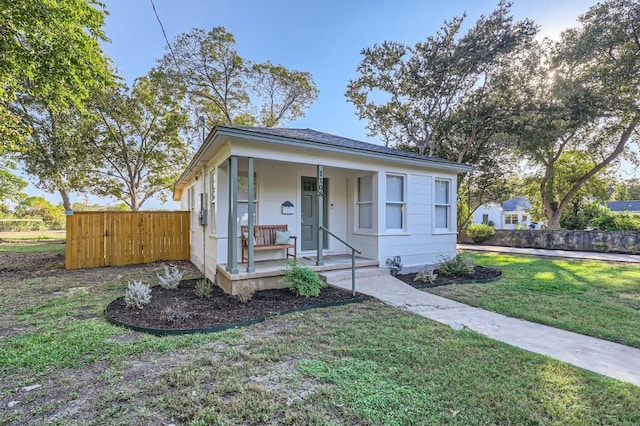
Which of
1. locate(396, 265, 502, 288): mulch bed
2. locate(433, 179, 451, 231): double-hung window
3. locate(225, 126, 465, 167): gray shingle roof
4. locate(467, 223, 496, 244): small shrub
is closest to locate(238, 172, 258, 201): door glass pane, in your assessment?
locate(225, 126, 465, 167): gray shingle roof

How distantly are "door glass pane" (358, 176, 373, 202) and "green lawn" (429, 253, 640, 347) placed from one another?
2705mm

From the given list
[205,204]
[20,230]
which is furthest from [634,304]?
[20,230]

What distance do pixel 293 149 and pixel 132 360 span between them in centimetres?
418

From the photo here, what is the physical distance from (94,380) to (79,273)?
6.90 metres

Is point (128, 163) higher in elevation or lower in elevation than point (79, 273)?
higher

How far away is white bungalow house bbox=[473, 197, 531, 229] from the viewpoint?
104 ft

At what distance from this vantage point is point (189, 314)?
4.26 meters

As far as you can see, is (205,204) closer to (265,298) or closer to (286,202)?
(286,202)

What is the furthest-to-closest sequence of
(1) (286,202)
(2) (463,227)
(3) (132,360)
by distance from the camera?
(2) (463,227) < (1) (286,202) < (3) (132,360)

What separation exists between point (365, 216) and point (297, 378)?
5.41 m

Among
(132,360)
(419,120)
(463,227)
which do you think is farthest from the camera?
(463,227)

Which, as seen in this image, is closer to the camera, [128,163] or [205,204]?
[205,204]

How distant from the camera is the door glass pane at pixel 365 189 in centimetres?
745

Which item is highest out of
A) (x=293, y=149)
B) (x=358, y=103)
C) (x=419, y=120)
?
(x=358, y=103)
